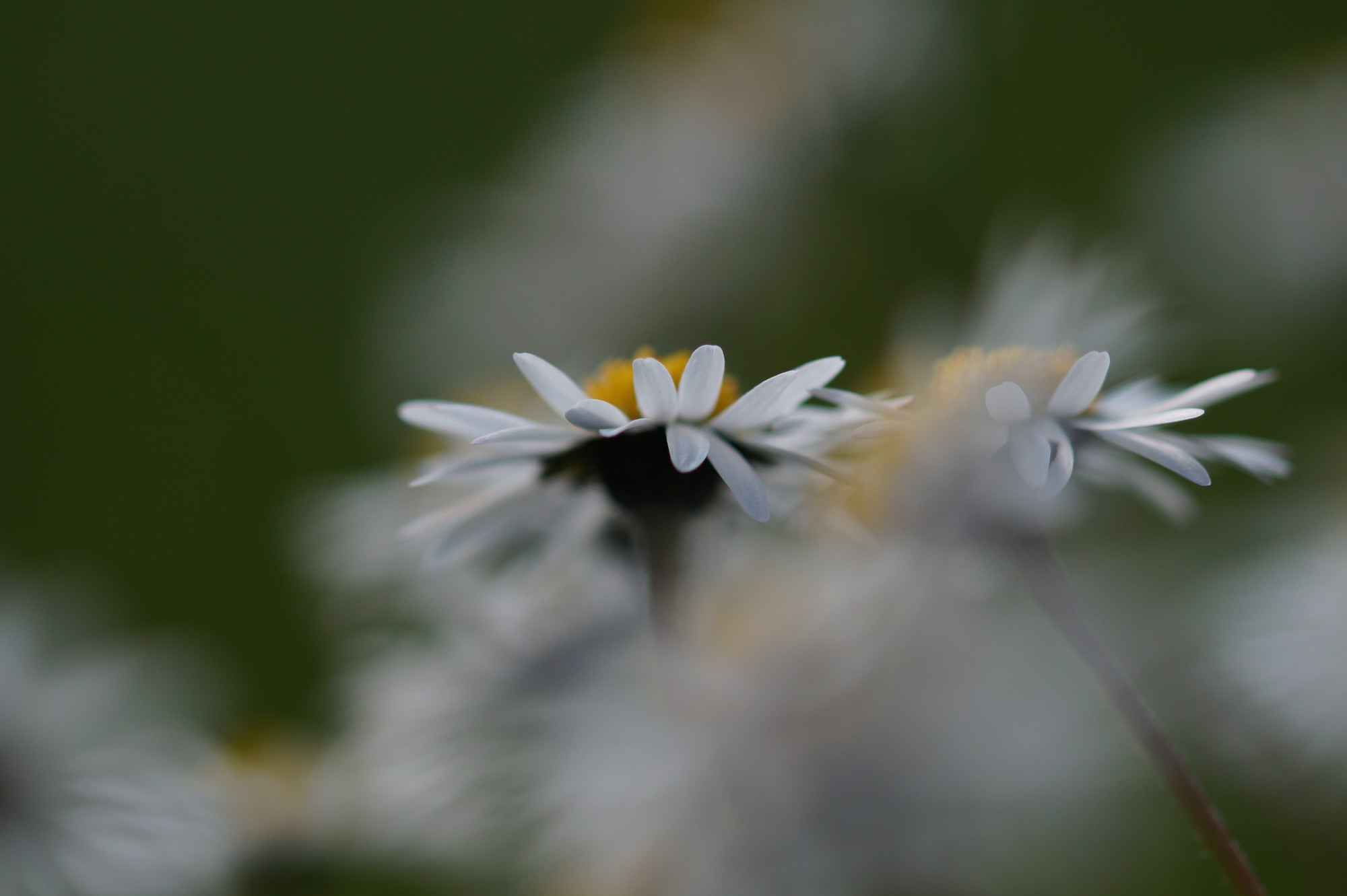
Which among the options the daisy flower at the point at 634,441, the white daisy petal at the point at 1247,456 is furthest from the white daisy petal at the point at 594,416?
the white daisy petal at the point at 1247,456

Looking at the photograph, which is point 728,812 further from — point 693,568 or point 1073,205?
point 1073,205

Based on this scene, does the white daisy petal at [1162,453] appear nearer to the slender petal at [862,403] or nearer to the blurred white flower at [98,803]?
the slender petal at [862,403]

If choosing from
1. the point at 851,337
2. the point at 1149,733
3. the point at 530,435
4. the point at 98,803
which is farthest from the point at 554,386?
the point at 851,337

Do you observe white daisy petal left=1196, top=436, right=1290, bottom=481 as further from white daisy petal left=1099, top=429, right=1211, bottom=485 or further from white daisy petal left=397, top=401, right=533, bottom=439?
white daisy petal left=397, top=401, right=533, bottom=439

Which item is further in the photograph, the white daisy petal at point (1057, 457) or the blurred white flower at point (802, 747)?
the blurred white flower at point (802, 747)

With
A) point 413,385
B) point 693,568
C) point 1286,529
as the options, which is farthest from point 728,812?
point 413,385

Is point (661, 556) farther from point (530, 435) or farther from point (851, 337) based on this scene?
point (851, 337)
